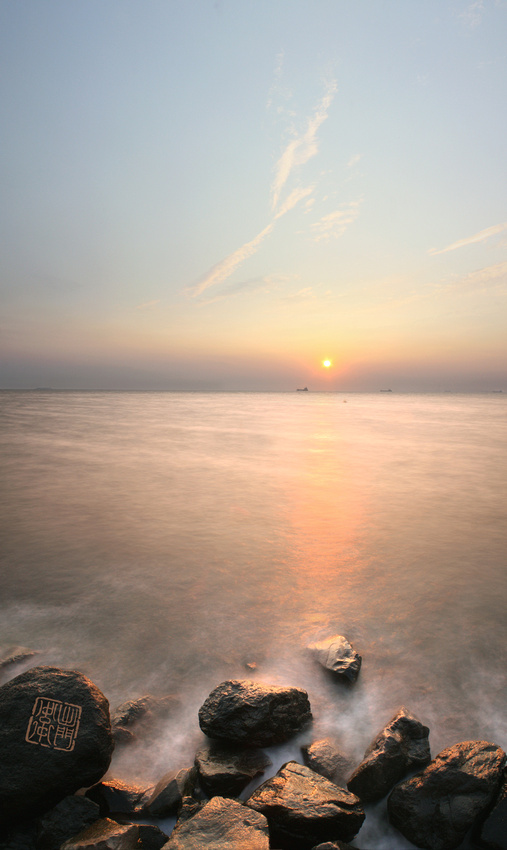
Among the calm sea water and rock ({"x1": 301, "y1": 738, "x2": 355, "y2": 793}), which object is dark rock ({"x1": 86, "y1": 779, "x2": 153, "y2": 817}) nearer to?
the calm sea water

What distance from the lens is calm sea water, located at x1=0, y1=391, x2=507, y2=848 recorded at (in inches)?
137

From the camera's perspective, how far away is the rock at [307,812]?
2312 mm

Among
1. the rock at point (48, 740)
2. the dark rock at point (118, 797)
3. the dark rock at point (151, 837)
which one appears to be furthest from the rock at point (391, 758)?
the rock at point (48, 740)

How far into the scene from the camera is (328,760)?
2857mm

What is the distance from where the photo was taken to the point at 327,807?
2.36 metres

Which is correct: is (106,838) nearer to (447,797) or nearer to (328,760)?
(328,760)

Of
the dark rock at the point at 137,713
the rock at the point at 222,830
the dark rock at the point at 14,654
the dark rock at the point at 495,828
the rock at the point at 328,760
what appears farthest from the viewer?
the dark rock at the point at 14,654

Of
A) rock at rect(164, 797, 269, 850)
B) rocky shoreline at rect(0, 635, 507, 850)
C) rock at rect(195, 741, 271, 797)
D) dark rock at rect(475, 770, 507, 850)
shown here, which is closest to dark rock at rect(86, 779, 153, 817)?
rocky shoreline at rect(0, 635, 507, 850)

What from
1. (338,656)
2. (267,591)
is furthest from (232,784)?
(267,591)

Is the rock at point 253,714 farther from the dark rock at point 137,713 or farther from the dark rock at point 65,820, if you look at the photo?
the dark rock at point 65,820

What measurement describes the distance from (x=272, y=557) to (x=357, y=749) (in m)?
3.54

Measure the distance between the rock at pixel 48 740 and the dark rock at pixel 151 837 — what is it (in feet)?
1.72

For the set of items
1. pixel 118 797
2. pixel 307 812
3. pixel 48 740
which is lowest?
pixel 118 797

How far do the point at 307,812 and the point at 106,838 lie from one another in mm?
1071
